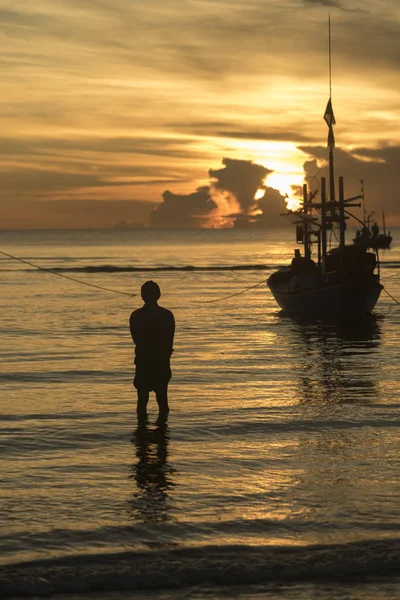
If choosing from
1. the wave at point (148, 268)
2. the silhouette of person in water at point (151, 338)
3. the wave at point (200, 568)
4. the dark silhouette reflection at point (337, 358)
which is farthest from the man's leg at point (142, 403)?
the wave at point (148, 268)

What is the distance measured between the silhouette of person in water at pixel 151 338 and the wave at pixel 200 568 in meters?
5.38

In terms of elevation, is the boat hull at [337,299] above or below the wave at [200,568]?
above

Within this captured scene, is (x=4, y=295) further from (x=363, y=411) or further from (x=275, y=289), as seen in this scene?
(x=363, y=411)

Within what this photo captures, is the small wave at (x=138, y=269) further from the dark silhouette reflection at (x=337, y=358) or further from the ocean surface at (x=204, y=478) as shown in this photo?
the ocean surface at (x=204, y=478)

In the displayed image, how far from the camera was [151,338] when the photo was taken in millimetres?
13203

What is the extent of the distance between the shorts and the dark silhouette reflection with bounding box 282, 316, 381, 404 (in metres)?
4.23

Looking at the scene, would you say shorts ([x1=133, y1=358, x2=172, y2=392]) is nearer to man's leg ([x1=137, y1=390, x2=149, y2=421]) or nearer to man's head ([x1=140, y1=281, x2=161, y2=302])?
man's leg ([x1=137, y1=390, x2=149, y2=421])

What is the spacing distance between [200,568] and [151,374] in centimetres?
602

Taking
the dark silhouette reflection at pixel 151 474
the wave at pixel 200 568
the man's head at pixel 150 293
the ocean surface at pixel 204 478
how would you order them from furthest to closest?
the man's head at pixel 150 293
the dark silhouette reflection at pixel 151 474
the ocean surface at pixel 204 478
the wave at pixel 200 568

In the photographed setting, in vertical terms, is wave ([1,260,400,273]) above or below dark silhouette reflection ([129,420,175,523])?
above

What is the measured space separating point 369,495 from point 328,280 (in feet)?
102

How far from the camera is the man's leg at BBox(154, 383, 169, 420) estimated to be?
45.0 feet

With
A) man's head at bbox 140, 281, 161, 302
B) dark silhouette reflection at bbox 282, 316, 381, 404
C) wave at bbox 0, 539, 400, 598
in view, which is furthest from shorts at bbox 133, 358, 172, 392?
wave at bbox 0, 539, 400, 598

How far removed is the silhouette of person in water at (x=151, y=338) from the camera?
13.2 m
